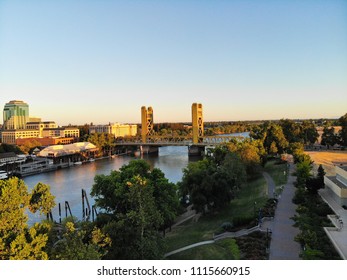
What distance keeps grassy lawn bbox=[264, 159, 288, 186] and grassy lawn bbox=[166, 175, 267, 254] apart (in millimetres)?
849

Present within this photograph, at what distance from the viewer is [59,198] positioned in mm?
18047

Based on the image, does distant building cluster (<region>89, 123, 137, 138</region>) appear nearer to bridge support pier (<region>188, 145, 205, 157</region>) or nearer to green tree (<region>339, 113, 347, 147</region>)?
bridge support pier (<region>188, 145, 205, 157</region>)

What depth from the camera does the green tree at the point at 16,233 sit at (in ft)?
19.5

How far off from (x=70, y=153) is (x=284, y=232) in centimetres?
3368

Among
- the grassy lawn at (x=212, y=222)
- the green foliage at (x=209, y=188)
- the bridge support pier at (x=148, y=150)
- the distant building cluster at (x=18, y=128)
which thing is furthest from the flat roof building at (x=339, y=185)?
the distant building cluster at (x=18, y=128)

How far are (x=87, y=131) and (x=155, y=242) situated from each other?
65.4 m

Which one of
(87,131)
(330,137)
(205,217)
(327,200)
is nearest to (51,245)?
(205,217)

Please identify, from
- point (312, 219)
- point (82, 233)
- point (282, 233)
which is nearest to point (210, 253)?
point (282, 233)

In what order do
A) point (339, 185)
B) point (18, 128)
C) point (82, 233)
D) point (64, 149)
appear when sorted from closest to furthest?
1. point (82, 233)
2. point (339, 185)
3. point (64, 149)
4. point (18, 128)

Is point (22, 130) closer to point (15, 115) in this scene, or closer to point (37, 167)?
point (15, 115)

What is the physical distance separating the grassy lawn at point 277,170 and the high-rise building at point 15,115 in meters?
35.9

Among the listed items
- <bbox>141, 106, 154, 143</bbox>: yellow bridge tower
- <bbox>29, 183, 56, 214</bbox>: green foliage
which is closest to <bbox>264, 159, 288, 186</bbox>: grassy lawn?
<bbox>29, 183, 56, 214</bbox>: green foliage

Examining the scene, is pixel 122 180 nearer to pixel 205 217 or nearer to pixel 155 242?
pixel 205 217

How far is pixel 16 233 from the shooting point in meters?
6.92
